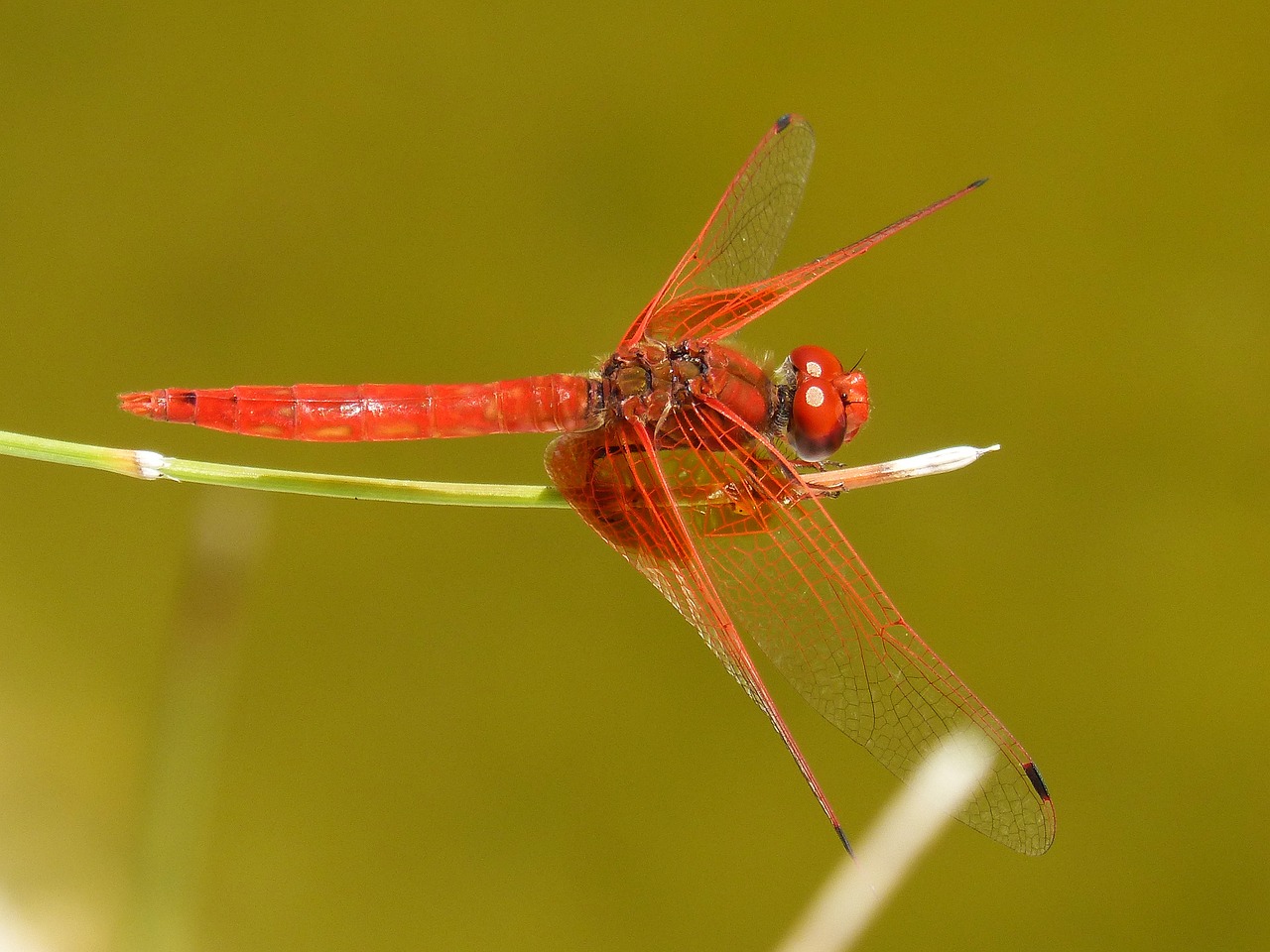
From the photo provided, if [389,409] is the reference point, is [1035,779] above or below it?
below

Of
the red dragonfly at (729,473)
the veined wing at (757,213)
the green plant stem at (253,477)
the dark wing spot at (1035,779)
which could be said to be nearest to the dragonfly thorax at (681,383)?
the red dragonfly at (729,473)

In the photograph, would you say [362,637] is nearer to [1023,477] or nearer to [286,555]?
[286,555]

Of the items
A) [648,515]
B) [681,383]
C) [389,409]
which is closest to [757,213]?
[681,383]

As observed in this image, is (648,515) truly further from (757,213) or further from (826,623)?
(757,213)

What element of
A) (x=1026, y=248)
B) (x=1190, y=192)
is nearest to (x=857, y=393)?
(x=1026, y=248)

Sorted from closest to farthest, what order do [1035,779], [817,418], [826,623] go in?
[1035,779], [826,623], [817,418]

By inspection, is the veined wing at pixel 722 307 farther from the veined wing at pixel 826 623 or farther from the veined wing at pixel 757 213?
the veined wing at pixel 826 623
